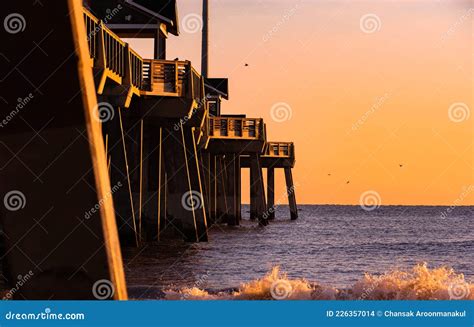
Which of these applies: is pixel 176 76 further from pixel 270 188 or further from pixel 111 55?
pixel 270 188

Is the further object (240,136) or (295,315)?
(240,136)

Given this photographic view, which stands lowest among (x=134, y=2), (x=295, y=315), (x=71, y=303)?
(x=295, y=315)

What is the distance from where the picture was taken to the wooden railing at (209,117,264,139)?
40.9 m

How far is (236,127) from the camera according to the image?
42344 mm

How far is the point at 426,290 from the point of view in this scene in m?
14.2

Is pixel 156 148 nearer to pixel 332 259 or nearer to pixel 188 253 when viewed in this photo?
pixel 188 253

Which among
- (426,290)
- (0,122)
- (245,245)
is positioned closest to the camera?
(0,122)

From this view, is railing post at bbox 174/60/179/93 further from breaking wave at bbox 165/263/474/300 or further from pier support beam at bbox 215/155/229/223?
pier support beam at bbox 215/155/229/223

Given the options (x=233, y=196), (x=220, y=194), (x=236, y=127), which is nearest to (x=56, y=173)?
(x=236, y=127)

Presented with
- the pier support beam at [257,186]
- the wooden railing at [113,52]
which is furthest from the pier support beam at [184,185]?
the pier support beam at [257,186]

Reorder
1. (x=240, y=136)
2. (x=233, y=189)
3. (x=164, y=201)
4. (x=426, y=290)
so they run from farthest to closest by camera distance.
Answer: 1. (x=233, y=189)
2. (x=240, y=136)
3. (x=164, y=201)
4. (x=426, y=290)

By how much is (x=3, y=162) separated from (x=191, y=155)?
27.1 meters

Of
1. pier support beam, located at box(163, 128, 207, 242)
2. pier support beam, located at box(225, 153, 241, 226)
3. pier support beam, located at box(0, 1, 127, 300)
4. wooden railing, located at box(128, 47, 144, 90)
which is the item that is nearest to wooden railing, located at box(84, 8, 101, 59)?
wooden railing, located at box(128, 47, 144, 90)

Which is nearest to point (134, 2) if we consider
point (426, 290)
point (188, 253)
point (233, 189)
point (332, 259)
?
point (188, 253)
